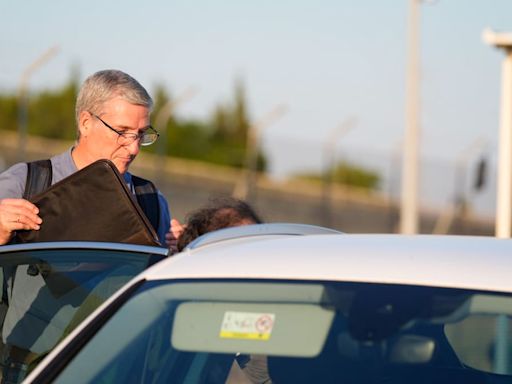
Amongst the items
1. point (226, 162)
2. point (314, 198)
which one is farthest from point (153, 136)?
point (226, 162)

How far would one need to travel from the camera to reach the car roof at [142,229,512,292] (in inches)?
106

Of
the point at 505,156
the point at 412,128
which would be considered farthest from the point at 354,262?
the point at 412,128

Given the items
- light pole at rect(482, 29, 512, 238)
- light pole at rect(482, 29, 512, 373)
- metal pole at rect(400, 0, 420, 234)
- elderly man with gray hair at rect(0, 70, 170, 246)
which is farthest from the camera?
metal pole at rect(400, 0, 420, 234)

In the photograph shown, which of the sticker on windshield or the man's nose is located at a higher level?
the man's nose

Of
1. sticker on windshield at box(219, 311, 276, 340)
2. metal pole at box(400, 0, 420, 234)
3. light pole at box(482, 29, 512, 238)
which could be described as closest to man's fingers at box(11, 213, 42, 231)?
sticker on windshield at box(219, 311, 276, 340)

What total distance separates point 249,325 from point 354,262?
0.28 metres

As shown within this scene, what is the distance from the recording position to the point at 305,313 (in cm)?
269

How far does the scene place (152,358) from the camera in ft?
9.86

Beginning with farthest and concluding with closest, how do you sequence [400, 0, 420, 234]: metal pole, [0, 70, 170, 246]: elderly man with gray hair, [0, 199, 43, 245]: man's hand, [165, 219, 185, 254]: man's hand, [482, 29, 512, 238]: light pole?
[400, 0, 420, 234]: metal pole, [482, 29, 512, 238]: light pole, [165, 219, 185, 254]: man's hand, [0, 70, 170, 246]: elderly man with gray hair, [0, 199, 43, 245]: man's hand

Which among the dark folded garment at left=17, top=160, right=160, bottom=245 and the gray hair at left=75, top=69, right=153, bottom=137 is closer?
the dark folded garment at left=17, top=160, right=160, bottom=245

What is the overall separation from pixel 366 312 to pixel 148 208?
213 centimetres

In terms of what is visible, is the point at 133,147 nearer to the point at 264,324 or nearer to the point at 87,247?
the point at 87,247

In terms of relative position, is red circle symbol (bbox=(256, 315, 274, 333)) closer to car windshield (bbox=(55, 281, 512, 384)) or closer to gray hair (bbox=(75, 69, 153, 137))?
car windshield (bbox=(55, 281, 512, 384))

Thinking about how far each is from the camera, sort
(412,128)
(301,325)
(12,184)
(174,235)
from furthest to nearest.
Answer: (412,128) → (174,235) → (12,184) → (301,325)
